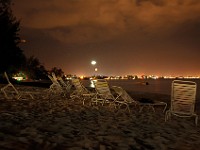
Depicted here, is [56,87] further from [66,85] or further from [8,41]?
[8,41]

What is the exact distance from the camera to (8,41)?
92.6 feet

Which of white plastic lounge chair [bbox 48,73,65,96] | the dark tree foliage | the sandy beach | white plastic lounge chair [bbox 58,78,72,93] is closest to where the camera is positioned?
the sandy beach

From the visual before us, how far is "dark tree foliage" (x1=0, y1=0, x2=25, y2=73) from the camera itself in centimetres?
2753

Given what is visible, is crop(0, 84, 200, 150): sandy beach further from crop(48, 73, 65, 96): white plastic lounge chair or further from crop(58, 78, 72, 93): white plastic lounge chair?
crop(58, 78, 72, 93): white plastic lounge chair

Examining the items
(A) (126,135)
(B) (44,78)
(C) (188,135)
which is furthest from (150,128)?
(B) (44,78)

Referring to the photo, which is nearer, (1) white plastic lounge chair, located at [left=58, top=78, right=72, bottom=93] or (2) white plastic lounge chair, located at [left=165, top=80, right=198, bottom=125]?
(2) white plastic lounge chair, located at [left=165, top=80, right=198, bottom=125]

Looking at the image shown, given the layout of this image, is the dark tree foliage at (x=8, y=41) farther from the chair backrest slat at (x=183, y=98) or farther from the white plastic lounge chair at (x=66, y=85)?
the chair backrest slat at (x=183, y=98)

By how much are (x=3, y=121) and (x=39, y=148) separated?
181cm

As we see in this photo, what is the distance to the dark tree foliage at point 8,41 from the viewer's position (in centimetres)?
2753

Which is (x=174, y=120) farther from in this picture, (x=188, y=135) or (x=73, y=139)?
(x=73, y=139)

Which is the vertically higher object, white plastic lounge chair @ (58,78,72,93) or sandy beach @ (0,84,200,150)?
Answer: white plastic lounge chair @ (58,78,72,93)

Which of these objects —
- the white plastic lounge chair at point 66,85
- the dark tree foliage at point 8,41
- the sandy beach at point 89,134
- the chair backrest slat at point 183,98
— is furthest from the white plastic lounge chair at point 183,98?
the dark tree foliage at point 8,41

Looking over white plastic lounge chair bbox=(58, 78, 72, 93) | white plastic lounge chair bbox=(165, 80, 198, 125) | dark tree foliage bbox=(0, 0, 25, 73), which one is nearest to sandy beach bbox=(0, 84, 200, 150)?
white plastic lounge chair bbox=(165, 80, 198, 125)

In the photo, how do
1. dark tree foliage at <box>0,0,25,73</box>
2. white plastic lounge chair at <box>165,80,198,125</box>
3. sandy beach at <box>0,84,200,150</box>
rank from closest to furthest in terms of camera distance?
1. sandy beach at <box>0,84,200,150</box>
2. white plastic lounge chair at <box>165,80,198,125</box>
3. dark tree foliage at <box>0,0,25,73</box>
